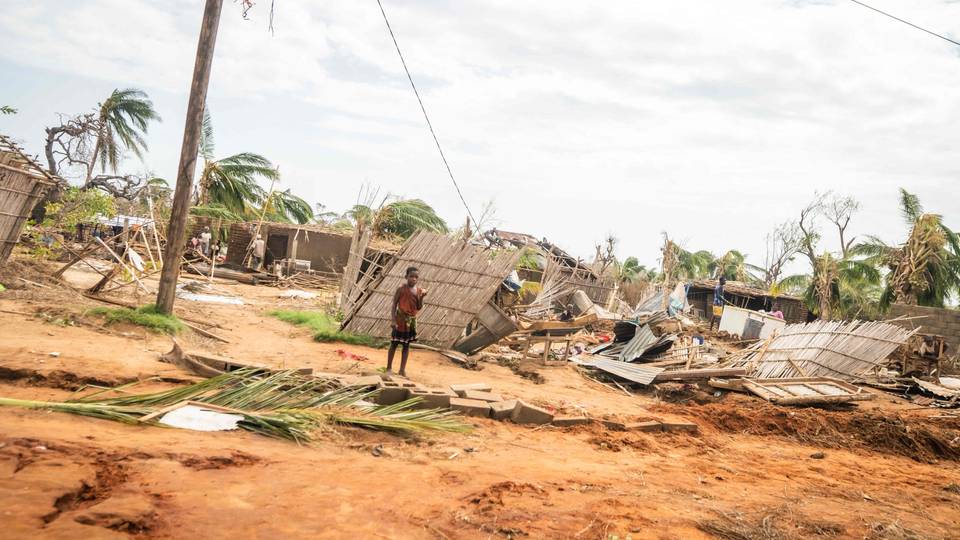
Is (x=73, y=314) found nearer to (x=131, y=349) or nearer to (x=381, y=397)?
(x=131, y=349)

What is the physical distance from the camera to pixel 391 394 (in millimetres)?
5781

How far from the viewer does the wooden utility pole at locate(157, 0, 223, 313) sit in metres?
8.12

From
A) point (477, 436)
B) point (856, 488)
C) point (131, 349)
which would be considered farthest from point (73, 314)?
point (856, 488)

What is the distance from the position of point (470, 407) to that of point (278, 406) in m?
2.08

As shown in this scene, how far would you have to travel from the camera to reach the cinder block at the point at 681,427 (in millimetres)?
7076

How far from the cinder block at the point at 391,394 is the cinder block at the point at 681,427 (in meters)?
3.19

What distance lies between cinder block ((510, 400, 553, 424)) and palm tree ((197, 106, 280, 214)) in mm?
19794

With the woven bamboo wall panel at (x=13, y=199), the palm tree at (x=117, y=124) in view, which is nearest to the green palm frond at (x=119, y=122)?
the palm tree at (x=117, y=124)

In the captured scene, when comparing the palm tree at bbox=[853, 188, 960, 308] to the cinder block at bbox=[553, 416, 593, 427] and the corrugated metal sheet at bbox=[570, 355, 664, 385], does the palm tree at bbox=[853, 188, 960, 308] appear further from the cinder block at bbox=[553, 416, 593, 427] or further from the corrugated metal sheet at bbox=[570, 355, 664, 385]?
the cinder block at bbox=[553, 416, 593, 427]

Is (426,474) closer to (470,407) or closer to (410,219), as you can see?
(470,407)

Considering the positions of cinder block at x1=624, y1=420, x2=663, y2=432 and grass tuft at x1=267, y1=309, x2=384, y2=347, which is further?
grass tuft at x1=267, y1=309, x2=384, y2=347

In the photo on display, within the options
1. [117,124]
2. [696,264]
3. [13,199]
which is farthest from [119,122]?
[696,264]

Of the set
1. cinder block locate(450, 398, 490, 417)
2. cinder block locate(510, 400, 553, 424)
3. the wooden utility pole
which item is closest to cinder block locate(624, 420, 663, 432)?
cinder block locate(510, 400, 553, 424)

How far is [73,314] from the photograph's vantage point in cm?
758
